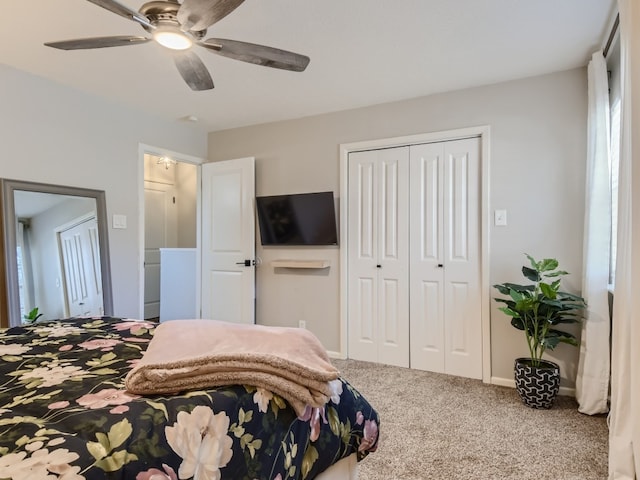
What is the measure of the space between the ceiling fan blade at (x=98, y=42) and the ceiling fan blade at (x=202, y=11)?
279mm

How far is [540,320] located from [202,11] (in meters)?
2.75

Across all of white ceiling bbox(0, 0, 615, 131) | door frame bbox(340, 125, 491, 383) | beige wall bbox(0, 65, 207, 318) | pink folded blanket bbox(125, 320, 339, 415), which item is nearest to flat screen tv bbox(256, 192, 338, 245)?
door frame bbox(340, 125, 491, 383)

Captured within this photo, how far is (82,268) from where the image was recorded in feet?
10.4

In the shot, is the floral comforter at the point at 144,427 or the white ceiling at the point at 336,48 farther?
the white ceiling at the point at 336,48

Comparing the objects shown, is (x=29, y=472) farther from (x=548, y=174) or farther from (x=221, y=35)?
(x=548, y=174)

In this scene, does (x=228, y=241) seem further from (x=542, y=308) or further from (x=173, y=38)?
(x=542, y=308)

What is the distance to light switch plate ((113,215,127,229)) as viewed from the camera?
11.4 feet

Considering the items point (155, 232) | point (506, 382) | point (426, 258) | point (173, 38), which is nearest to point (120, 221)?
point (173, 38)

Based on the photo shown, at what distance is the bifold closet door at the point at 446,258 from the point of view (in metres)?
3.16

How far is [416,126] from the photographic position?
3396 millimetres

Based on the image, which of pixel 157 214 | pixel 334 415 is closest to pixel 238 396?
pixel 334 415

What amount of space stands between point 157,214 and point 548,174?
5087 mm

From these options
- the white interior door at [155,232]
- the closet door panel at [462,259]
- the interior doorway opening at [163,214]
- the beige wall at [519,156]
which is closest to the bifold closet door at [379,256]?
the beige wall at [519,156]

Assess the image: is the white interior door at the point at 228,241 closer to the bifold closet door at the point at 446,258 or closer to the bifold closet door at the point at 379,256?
the bifold closet door at the point at 379,256
